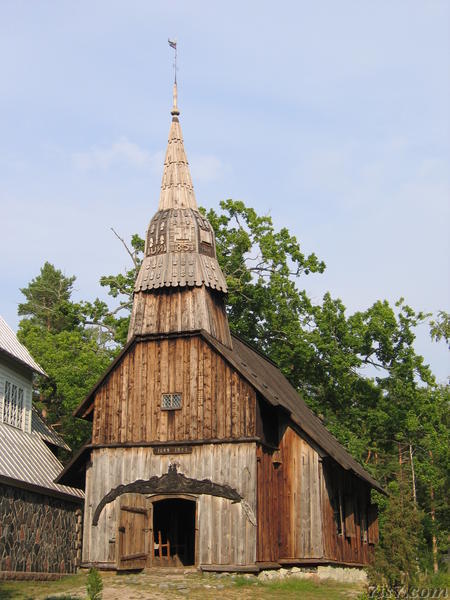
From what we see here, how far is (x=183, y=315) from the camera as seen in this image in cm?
2670

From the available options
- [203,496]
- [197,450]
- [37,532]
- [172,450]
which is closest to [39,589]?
[37,532]

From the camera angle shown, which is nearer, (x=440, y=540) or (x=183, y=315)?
(x=183, y=315)

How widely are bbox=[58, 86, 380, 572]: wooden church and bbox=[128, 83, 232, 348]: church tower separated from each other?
4cm

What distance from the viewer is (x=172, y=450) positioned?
25.3 meters

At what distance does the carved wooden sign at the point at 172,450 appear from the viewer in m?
25.2

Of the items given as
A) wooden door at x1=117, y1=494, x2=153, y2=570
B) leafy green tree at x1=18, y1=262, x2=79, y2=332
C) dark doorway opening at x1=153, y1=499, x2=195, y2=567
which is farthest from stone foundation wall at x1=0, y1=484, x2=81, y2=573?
leafy green tree at x1=18, y1=262, x2=79, y2=332

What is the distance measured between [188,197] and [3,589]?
564 inches

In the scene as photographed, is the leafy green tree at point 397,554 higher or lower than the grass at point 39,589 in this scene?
higher

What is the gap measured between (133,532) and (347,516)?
27.2 feet

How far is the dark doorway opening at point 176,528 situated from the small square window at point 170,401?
519cm

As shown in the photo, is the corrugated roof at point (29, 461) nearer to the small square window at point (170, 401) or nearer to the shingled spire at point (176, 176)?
the small square window at point (170, 401)

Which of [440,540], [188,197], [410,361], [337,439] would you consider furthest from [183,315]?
[440,540]

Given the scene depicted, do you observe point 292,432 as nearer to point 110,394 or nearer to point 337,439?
point 110,394

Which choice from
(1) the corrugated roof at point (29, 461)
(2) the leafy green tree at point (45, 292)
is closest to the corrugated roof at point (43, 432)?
(1) the corrugated roof at point (29, 461)
